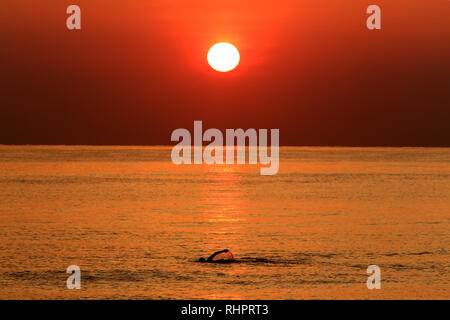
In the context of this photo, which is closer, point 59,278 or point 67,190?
point 59,278

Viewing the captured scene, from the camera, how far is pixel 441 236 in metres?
33.2

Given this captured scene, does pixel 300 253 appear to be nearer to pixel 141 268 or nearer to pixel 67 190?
pixel 141 268

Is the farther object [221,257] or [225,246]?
[225,246]

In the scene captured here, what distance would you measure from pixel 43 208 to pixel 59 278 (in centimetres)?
2555

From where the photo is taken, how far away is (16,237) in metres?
31.8

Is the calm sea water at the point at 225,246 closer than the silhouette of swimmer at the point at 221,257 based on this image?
Yes

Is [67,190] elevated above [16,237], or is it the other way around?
[67,190]

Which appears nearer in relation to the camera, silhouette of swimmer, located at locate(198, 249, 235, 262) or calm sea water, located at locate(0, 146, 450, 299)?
calm sea water, located at locate(0, 146, 450, 299)

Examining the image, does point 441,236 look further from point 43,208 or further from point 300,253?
point 43,208

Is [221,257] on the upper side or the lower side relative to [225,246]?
lower
